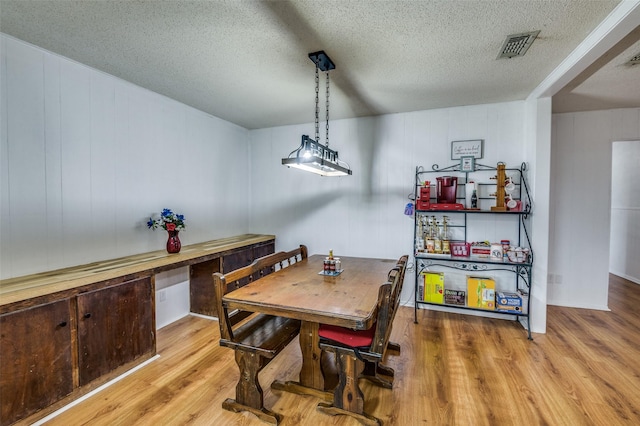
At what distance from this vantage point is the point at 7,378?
1562 millimetres

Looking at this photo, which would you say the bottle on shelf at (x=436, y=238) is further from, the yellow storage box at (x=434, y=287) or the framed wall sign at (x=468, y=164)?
the framed wall sign at (x=468, y=164)

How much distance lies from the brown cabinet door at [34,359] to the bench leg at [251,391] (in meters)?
1.04

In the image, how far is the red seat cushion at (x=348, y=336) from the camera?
1707 millimetres

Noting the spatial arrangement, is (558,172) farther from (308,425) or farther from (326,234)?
(308,425)

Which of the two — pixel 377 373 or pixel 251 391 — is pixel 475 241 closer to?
pixel 377 373

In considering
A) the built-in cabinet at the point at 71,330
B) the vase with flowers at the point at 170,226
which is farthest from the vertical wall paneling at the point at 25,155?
the vase with flowers at the point at 170,226

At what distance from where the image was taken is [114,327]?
6.83 feet

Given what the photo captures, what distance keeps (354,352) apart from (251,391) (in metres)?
0.69

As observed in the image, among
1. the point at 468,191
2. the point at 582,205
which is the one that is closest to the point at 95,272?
the point at 468,191

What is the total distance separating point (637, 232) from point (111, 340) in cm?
698

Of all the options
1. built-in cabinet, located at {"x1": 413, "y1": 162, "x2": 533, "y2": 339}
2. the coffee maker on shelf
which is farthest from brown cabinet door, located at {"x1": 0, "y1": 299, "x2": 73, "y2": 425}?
the coffee maker on shelf

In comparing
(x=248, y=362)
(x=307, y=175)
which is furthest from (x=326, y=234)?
(x=248, y=362)

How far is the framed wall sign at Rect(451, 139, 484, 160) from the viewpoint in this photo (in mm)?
3289

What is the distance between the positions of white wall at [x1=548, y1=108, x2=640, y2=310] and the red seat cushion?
3.22 m
